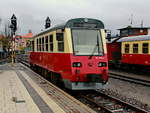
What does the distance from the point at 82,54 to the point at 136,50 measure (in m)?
13.2

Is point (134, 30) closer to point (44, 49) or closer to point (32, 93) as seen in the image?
point (44, 49)

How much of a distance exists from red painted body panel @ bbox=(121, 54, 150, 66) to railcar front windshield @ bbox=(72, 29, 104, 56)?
10702mm

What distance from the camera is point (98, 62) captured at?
1184cm

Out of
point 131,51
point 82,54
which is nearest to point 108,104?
point 82,54

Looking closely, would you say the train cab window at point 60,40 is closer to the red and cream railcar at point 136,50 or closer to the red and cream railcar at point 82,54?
the red and cream railcar at point 82,54

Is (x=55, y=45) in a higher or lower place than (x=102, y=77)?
higher

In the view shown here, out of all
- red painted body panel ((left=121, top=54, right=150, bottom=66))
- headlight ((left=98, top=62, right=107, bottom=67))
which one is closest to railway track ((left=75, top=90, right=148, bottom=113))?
headlight ((left=98, top=62, right=107, bottom=67))

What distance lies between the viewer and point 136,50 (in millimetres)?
24047

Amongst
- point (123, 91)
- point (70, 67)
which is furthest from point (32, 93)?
point (123, 91)

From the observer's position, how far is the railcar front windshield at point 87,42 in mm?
11812

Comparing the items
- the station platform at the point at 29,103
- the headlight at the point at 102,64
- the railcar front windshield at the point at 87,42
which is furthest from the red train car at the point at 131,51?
the station platform at the point at 29,103

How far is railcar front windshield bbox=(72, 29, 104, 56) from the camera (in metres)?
11.8

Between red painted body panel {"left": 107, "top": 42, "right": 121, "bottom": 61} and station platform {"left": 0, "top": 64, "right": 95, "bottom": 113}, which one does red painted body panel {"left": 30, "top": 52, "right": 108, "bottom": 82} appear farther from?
red painted body panel {"left": 107, "top": 42, "right": 121, "bottom": 61}

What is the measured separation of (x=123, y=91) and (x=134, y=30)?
26533mm
